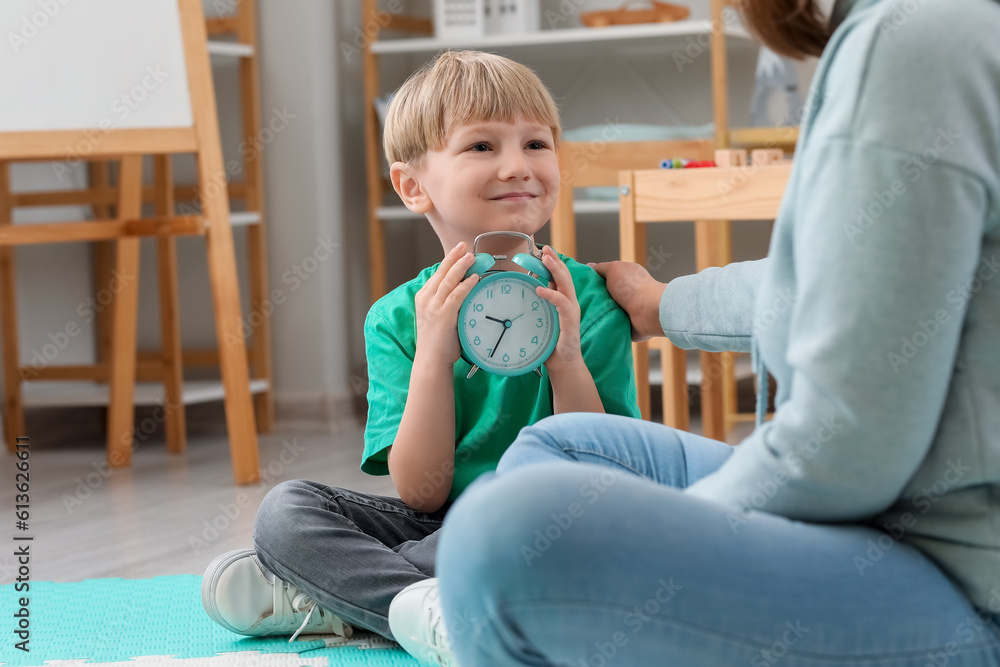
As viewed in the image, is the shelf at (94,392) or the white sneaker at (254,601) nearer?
the white sneaker at (254,601)

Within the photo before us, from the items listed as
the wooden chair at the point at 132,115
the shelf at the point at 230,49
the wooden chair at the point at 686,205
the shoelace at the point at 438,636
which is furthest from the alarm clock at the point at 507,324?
the shelf at the point at 230,49

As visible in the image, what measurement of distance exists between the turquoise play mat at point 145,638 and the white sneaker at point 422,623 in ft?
0.36

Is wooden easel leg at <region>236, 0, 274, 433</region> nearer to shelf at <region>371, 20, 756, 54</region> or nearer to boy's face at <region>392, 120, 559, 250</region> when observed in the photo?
shelf at <region>371, 20, 756, 54</region>

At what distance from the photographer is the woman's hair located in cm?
65

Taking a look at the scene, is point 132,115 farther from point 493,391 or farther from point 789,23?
point 789,23

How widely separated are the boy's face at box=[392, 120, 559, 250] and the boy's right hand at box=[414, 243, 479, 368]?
92mm

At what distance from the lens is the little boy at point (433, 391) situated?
101cm

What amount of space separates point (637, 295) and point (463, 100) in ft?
0.84

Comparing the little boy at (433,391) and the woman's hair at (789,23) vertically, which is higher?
the woman's hair at (789,23)

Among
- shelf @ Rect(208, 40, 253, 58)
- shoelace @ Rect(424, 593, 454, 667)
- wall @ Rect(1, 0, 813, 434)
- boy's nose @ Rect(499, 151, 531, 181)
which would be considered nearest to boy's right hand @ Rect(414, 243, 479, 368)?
boy's nose @ Rect(499, 151, 531, 181)

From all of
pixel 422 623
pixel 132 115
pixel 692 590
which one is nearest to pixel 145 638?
pixel 422 623

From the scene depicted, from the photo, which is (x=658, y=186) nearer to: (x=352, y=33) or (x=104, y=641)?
(x=104, y=641)

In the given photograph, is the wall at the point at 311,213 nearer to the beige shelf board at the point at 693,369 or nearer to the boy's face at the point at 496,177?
the beige shelf board at the point at 693,369

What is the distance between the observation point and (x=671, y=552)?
1.88 ft
